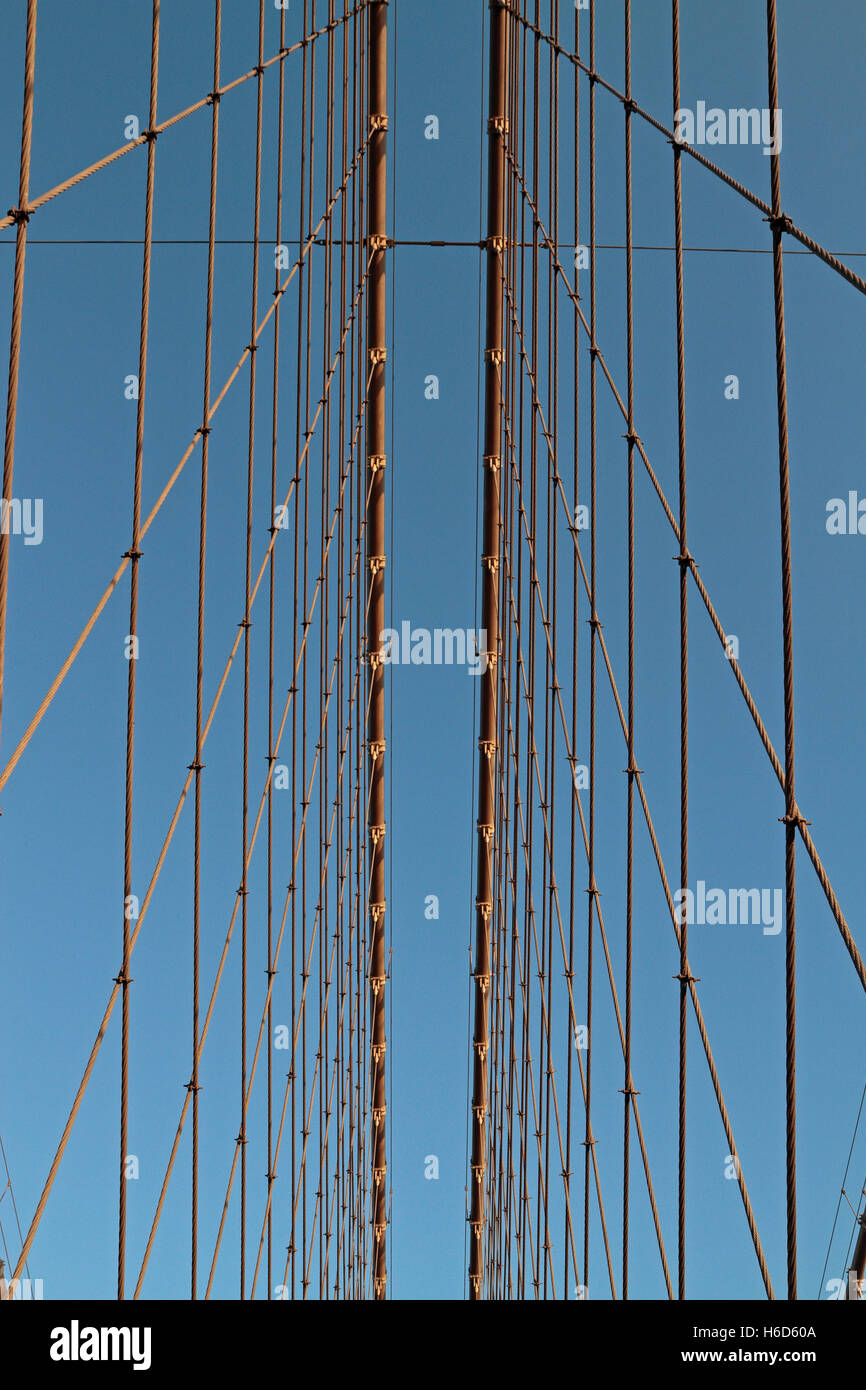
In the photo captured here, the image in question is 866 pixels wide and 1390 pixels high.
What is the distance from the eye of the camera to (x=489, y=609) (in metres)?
16.3

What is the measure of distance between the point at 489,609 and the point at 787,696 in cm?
1216

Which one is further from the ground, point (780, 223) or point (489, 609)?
point (489, 609)

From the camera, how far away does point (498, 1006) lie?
1827 cm

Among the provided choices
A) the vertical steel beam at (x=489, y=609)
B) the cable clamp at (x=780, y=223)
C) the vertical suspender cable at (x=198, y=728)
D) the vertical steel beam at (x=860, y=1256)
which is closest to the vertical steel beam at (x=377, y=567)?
the vertical steel beam at (x=489, y=609)

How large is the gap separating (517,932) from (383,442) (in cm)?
677

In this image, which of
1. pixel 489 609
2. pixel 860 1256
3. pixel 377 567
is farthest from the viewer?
pixel 489 609

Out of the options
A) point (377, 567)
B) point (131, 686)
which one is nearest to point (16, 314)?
point (131, 686)

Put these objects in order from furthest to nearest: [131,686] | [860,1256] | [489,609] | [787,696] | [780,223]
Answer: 1. [489,609]
2. [860,1256]
3. [131,686]
4. [780,223]
5. [787,696]

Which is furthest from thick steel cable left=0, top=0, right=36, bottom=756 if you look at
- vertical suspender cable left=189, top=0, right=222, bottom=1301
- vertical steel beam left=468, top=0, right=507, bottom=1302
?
vertical steel beam left=468, top=0, right=507, bottom=1302

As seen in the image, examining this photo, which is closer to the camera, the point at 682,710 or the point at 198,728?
the point at 682,710

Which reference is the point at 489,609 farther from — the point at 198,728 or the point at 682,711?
the point at 682,711

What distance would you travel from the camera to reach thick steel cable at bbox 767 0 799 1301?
153 inches

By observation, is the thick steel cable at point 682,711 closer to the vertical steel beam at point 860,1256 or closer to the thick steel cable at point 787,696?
the thick steel cable at point 787,696
